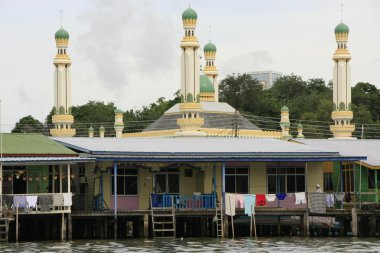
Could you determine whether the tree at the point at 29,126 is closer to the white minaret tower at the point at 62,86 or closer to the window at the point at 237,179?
the white minaret tower at the point at 62,86

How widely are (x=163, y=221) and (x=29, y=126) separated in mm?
69645

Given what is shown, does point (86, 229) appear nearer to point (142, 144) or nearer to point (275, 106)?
point (142, 144)

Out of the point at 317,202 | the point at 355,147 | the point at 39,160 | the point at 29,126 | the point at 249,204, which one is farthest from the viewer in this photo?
the point at 29,126

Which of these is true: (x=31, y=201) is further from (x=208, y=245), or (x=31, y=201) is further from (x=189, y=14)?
(x=189, y=14)

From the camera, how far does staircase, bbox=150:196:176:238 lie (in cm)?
5253

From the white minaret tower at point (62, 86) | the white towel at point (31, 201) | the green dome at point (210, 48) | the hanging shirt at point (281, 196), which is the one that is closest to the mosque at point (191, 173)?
the hanging shirt at point (281, 196)

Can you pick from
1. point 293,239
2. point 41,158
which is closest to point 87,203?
point 41,158

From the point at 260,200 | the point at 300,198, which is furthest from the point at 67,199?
the point at 300,198

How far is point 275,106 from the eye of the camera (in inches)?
5251

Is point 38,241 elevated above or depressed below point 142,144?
below

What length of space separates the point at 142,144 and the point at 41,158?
8.12 metres

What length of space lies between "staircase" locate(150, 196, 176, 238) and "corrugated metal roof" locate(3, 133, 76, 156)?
4.60 meters

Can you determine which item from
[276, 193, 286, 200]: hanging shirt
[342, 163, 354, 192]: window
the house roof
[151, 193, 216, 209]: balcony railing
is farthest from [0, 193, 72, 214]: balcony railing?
[342, 163, 354, 192]: window

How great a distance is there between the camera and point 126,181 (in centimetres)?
5631
